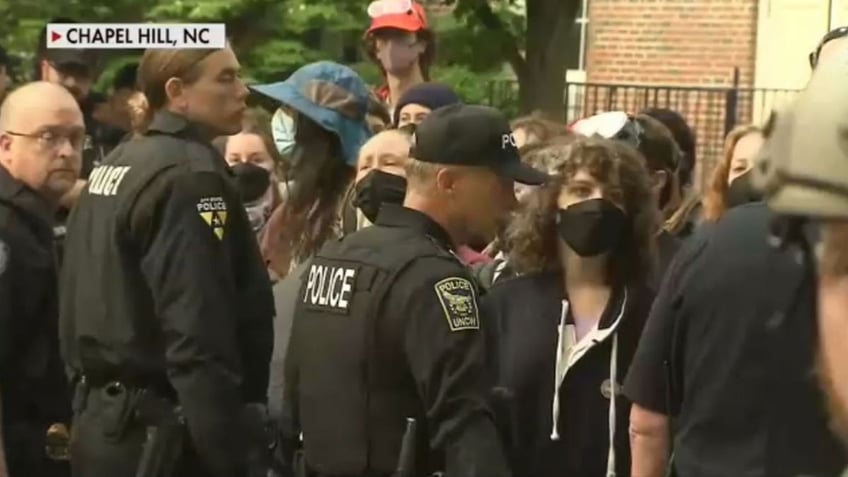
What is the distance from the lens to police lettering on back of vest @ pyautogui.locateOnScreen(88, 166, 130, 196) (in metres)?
5.20

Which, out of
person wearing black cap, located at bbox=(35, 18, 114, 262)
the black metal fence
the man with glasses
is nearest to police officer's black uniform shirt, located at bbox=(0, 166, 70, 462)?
the man with glasses

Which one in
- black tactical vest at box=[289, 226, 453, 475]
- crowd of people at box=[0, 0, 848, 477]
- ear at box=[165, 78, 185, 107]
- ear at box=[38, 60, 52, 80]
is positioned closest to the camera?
crowd of people at box=[0, 0, 848, 477]

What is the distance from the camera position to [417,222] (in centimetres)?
459

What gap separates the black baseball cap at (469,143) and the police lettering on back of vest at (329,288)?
1.27 ft

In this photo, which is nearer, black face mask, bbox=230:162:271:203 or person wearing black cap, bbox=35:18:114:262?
black face mask, bbox=230:162:271:203

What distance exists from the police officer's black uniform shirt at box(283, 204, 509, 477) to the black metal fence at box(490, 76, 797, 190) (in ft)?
43.3

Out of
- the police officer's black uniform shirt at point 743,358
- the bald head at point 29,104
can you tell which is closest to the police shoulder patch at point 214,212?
the bald head at point 29,104

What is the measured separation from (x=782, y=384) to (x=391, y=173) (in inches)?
71.4

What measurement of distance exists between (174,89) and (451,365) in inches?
62.6

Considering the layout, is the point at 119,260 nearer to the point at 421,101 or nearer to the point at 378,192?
the point at 378,192

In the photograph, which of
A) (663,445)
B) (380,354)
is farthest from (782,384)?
(380,354)

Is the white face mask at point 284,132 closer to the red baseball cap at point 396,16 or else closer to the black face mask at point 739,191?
the red baseball cap at point 396,16

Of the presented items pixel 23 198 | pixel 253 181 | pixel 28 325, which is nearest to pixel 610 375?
pixel 28 325

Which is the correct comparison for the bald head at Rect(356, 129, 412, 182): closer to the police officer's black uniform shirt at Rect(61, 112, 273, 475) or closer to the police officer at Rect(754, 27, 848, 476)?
the police officer's black uniform shirt at Rect(61, 112, 273, 475)
